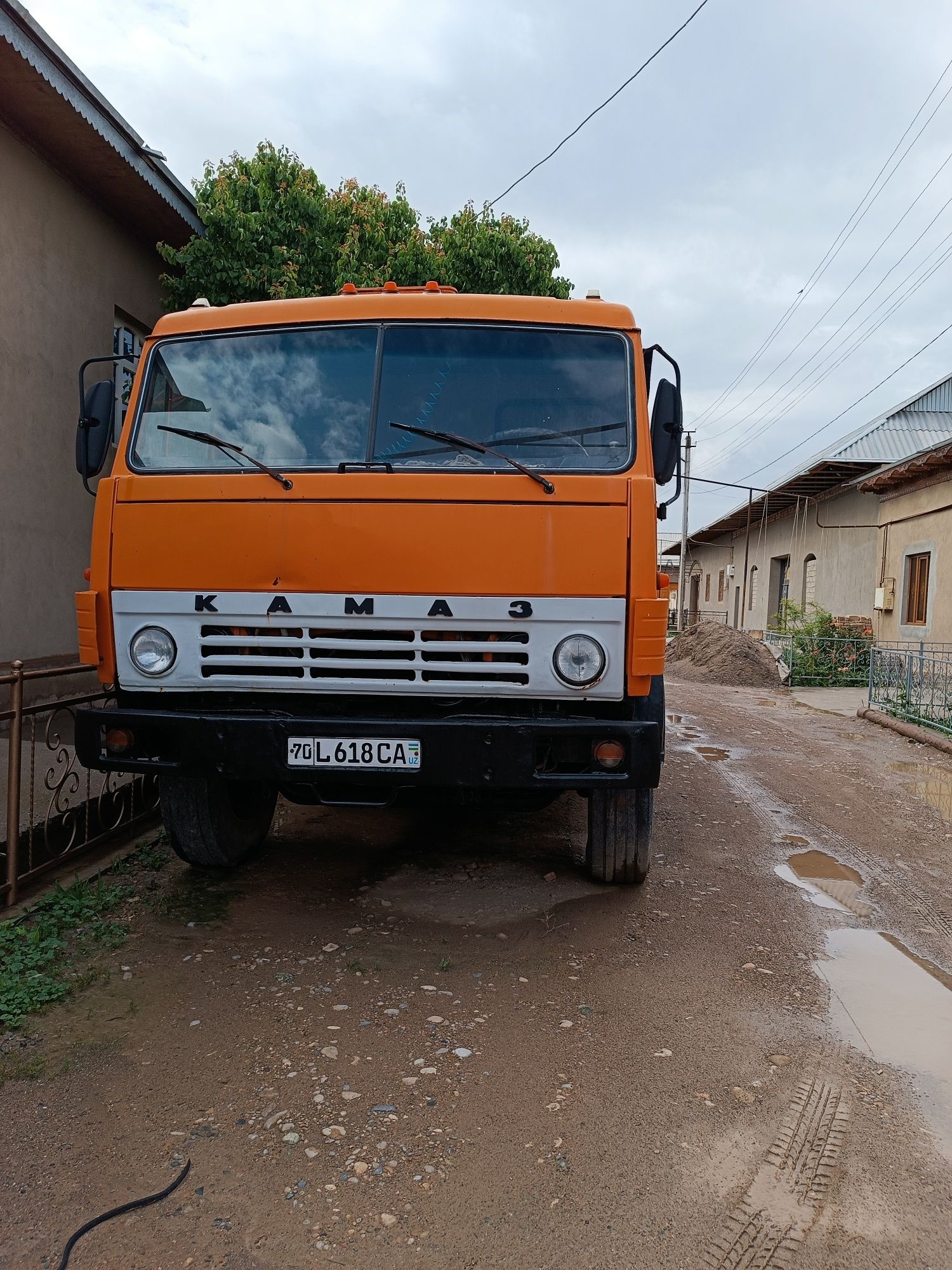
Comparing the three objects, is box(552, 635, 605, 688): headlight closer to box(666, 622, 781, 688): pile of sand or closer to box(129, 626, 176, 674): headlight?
box(129, 626, 176, 674): headlight

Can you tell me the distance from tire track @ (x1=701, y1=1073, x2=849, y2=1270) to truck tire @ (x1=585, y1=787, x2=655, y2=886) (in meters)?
1.48

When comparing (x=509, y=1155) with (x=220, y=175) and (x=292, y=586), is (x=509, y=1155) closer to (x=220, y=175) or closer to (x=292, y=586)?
(x=292, y=586)

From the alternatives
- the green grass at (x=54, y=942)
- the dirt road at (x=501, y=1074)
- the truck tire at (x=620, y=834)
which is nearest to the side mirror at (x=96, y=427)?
the green grass at (x=54, y=942)

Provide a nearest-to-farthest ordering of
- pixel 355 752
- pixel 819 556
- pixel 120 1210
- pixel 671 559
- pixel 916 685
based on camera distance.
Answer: pixel 120 1210, pixel 355 752, pixel 916 685, pixel 819 556, pixel 671 559

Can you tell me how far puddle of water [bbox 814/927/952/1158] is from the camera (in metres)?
2.75

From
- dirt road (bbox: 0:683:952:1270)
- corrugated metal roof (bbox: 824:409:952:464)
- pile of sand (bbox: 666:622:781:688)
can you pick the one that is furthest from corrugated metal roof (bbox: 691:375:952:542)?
dirt road (bbox: 0:683:952:1270)

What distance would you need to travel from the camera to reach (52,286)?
7.76 meters

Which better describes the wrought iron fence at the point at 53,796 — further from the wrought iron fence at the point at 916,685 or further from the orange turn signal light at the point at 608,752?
the wrought iron fence at the point at 916,685

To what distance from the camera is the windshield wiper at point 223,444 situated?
351cm

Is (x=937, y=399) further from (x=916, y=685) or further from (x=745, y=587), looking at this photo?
(x=916, y=685)

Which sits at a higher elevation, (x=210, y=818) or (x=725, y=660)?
(x=725, y=660)

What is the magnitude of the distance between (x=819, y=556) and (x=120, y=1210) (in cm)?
2010

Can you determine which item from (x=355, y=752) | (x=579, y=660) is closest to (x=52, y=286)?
(x=355, y=752)

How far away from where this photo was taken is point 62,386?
26.2 feet
